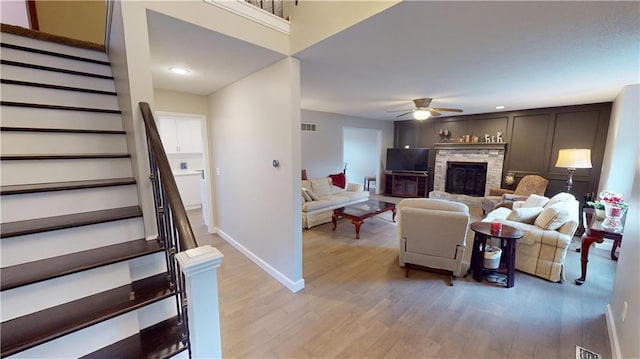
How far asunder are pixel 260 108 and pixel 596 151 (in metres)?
6.33

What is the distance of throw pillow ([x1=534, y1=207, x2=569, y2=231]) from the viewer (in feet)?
9.32

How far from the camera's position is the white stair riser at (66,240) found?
4.11 ft

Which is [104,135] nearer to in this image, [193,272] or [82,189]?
[82,189]

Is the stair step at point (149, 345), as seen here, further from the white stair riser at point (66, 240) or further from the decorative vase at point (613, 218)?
the decorative vase at point (613, 218)

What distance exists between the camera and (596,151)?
4816 millimetres

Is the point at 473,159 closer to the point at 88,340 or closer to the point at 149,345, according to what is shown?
the point at 149,345

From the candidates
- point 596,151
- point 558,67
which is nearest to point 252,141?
point 558,67

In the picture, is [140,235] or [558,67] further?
[558,67]

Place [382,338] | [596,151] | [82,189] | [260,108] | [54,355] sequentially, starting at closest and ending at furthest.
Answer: [54,355]
[82,189]
[382,338]
[260,108]
[596,151]

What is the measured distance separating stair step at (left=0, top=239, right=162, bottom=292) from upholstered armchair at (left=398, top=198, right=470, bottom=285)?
2.45 metres

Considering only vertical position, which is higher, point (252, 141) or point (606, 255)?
point (252, 141)

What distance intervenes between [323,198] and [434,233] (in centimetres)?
273

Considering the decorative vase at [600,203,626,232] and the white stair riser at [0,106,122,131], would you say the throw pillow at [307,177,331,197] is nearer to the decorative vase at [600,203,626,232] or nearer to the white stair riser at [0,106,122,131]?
the white stair riser at [0,106,122,131]

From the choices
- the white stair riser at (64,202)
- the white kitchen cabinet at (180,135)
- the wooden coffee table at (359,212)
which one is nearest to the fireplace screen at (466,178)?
the wooden coffee table at (359,212)
